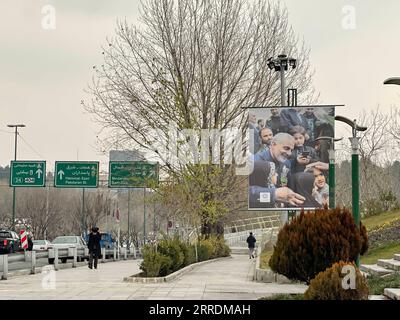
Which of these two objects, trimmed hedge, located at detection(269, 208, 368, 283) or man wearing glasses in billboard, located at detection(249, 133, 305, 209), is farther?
man wearing glasses in billboard, located at detection(249, 133, 305, 209)

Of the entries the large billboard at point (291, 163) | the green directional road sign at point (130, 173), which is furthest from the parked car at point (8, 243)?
the large billboard at point (291, 163)

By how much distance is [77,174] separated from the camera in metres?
42.1

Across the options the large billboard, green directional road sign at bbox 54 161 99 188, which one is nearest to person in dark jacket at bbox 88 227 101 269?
the large billboard

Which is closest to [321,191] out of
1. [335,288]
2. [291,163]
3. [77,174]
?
[291,163]

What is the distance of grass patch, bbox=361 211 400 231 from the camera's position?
29427 millimetres

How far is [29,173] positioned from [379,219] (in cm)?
2160

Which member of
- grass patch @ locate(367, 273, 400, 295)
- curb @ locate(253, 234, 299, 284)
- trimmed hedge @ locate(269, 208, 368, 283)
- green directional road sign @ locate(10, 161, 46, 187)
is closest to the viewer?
trimmed hedge @ locate(269, 208, 368, 283)

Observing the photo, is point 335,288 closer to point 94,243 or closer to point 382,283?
point 382,283

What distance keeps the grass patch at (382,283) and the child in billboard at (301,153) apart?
849 centimetres

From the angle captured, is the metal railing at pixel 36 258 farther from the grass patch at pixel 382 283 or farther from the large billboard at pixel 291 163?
the grass patch at pixel 382 283

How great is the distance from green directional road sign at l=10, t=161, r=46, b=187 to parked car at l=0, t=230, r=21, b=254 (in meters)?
6.35

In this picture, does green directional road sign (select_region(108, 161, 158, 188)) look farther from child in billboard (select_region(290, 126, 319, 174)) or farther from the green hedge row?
child in billboard (select_region(290, 126, 319, 174))

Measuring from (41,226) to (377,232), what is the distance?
49751 millimetres
